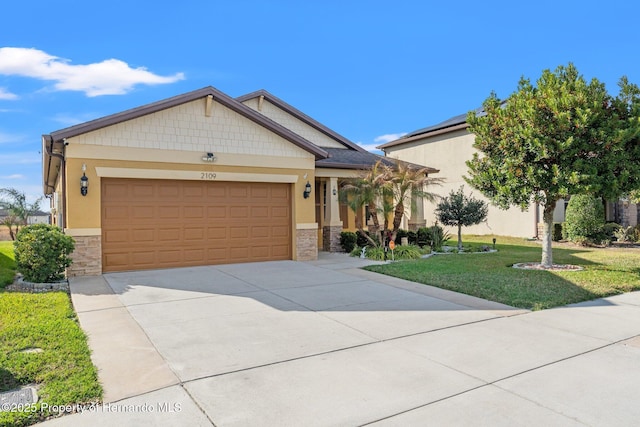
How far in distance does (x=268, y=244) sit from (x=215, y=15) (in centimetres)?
631

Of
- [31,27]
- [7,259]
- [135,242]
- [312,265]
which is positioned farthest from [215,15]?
[7,259]

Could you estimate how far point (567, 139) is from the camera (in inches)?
374

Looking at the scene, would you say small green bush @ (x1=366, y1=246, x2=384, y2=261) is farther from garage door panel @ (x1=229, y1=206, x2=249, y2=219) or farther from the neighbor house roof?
garage door panel @ (x1=229, y1=206, x2=249, y2=219)

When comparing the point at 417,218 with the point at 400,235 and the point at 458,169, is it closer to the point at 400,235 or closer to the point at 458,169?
the point at 400,235

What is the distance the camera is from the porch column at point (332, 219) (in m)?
14.9

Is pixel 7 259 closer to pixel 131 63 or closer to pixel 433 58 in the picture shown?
pixel 131 63

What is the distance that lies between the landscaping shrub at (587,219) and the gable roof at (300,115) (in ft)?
30.4

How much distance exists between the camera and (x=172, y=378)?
4.21 m

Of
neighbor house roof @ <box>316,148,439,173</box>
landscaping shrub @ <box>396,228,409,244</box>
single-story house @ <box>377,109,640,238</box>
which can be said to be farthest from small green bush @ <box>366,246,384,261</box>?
single-story house @ <box>377,109,640,238</box>

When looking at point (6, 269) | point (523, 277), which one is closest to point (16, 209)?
point (6, 269)

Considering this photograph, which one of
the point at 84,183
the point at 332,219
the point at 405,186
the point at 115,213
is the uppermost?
the point at 405,186

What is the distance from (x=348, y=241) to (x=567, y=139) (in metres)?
7.52

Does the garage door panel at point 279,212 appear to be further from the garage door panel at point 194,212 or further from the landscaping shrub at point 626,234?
the landscaping shrub at point 626,234

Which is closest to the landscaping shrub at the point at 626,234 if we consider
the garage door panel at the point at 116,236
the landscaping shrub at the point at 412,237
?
the landscaping shrub at the point at 412,237
